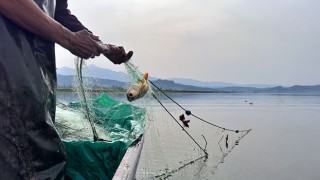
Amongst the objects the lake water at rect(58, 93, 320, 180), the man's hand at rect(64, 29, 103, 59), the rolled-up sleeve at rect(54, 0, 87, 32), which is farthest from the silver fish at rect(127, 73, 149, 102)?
the lake water at rect(58, 93, 320, 180)

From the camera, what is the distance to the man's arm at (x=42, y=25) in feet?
6.00

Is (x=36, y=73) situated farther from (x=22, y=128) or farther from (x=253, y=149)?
(x=253, y=149)

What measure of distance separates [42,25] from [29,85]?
1.25 ft

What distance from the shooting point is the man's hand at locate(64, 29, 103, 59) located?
2274 mm

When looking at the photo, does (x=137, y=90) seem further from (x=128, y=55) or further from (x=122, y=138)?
(x=122, y=138)

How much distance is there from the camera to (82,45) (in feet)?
7.79

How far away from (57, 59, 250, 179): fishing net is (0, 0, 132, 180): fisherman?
59.7 inches

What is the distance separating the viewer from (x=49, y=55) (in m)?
2.37

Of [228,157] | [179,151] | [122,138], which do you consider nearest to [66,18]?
[122,138]

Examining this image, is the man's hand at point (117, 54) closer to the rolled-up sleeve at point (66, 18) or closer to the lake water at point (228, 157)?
the rolled-up sleeve at point (66, 18)

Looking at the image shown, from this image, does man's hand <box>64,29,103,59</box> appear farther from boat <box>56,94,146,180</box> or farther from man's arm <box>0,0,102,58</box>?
boat <box>56,94,146,180</box>

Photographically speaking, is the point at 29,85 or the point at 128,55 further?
the point at 128,55

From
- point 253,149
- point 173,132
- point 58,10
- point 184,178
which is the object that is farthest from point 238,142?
point 58,10

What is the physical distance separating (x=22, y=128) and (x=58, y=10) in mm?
1463
